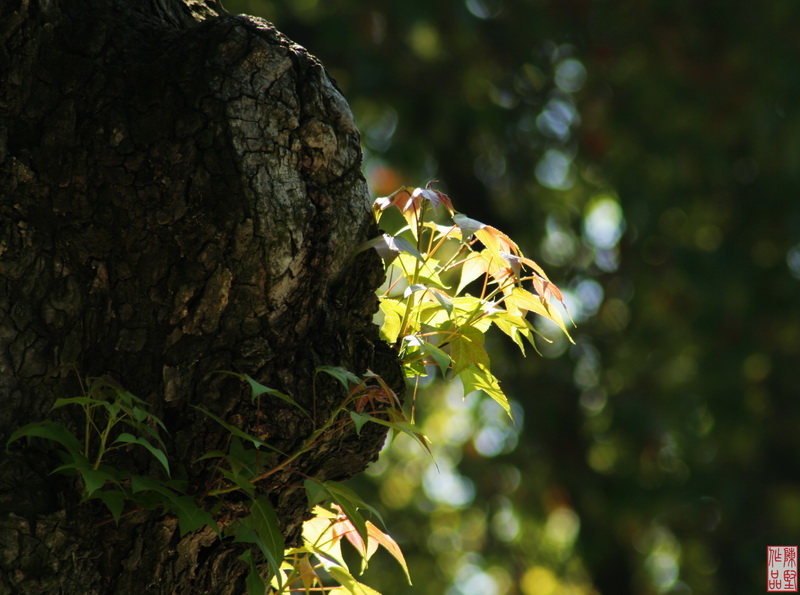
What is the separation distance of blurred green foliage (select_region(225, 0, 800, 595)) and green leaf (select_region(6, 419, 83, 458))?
339cm

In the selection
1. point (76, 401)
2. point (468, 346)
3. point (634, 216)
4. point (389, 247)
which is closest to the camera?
point (76, 401)

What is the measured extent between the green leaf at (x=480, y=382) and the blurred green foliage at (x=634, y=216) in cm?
317

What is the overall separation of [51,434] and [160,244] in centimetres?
20

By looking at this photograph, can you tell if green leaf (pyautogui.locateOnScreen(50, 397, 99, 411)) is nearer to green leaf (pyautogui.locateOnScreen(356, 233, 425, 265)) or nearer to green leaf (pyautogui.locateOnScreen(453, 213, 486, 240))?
green leaf (pyautogui.locateOnScreen(356, 233, 425, 265))

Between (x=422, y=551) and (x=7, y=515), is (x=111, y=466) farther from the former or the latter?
(x=422, y=551)

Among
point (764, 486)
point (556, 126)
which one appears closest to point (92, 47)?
point (556, 126)

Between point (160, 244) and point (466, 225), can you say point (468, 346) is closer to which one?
point (466, 225)

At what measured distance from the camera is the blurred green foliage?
13.8 ft

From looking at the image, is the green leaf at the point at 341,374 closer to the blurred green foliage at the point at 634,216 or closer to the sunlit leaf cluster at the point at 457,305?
the sunlit leaf cluster at the point at 457,305

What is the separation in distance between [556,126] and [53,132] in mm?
3983

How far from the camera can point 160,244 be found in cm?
88

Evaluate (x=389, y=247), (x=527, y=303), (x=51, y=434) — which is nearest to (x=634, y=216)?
(x=527, y=303)

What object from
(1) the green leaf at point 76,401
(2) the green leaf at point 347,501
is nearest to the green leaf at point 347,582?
(2) the green leaf at point 347,501

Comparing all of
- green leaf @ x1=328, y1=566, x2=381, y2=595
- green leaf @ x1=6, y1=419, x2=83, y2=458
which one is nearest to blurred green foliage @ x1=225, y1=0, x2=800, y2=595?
green leaf @ x1=328, y1=566, x2=381, y2=595
